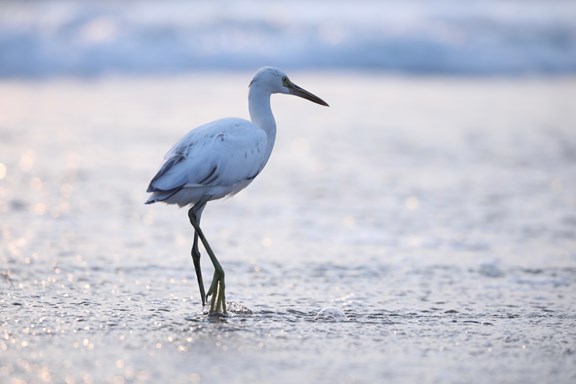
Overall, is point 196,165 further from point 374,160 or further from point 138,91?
point 138,91

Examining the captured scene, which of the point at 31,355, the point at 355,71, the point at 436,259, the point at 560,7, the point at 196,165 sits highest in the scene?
the point at 560,7

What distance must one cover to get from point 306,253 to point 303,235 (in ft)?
1.80

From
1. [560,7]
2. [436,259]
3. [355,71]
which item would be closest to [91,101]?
[355,71]

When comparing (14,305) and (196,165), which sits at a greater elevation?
(196,165)

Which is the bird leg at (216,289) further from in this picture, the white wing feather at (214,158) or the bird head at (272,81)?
the bird head at (272,81)

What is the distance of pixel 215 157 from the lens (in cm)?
519

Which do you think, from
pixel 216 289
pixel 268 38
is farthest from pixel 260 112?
pixel 268 38

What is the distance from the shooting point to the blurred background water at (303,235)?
4.25 metres

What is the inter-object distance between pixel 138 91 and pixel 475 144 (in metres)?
6.51

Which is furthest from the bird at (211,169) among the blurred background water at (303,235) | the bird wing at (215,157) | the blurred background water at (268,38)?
the blurred background water at (268,38)

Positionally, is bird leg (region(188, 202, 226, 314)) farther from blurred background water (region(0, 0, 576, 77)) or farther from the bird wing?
blurred background water (region(0, 0, 576, 77))

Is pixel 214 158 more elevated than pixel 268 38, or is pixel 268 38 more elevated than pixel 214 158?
pixel 268 38

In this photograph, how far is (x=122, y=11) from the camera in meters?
22.4

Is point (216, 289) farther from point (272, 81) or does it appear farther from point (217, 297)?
point (272, 81)
